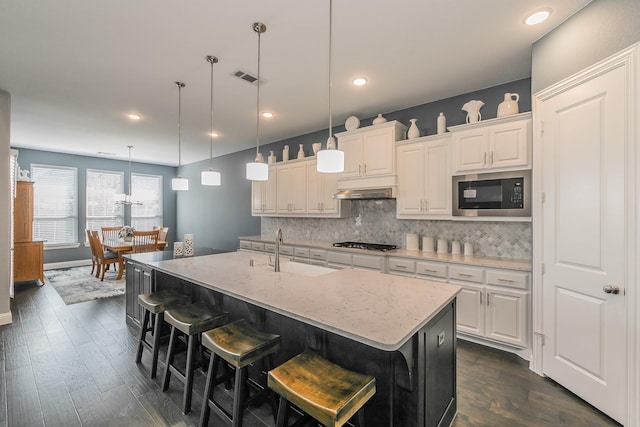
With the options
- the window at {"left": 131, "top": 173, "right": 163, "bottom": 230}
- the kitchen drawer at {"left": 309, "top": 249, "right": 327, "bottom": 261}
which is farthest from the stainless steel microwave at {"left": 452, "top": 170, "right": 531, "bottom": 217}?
the window at {"left": 131, "top": 173, "right": 163, "bottom": 230}

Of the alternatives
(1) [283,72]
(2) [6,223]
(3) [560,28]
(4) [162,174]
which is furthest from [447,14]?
(4) [162,174]

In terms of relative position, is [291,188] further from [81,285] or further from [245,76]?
[81,285]

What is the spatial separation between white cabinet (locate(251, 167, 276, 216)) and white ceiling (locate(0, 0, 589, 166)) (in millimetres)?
1334

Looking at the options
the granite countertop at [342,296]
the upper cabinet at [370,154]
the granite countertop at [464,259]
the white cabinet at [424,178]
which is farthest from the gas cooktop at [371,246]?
the granite countertop at [342,296]

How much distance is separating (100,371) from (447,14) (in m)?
3.98

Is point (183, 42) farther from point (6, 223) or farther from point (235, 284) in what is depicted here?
point (6, 223)

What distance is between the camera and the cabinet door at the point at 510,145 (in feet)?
8.86

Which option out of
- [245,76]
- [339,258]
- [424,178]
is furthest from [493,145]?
[245,76]

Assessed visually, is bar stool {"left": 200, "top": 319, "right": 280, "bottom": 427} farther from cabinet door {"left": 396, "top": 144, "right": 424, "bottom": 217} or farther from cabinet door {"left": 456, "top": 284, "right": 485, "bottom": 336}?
cabinet door {"left": 396, "top": 144, "right": 424, "bottom": 217}

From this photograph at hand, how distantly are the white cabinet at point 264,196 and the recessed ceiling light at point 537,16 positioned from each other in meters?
4.04

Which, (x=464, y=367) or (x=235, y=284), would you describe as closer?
(x=235, y=284)

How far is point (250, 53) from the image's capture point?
8.47 feet

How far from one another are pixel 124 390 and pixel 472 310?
10.4 ft

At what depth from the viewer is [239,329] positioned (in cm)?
188
